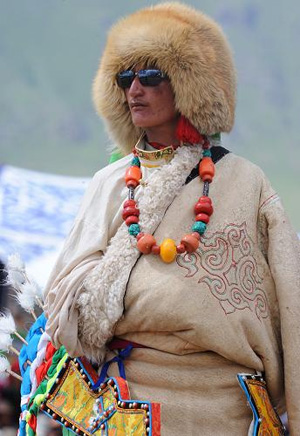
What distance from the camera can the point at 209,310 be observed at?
334 cm

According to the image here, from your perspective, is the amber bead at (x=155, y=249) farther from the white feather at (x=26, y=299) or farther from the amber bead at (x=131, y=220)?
the white feather at (x=26, y=299)

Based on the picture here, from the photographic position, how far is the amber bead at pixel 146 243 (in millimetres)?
3412

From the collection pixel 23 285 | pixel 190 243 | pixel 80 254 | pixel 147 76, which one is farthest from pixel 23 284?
pixel 147 76

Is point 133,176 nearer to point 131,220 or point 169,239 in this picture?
point 131,220

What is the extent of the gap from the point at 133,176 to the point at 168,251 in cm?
39

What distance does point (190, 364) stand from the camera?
340 centimetres

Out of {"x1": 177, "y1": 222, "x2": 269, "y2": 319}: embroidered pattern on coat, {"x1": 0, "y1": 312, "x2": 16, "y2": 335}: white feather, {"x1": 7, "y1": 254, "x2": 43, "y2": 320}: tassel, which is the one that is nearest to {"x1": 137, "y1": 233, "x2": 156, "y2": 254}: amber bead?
{"x1": 177, "y1": 222, "x2": 269, "y2": 319}: embroidered pattern on coat

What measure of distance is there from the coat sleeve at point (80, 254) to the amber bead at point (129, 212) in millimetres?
60

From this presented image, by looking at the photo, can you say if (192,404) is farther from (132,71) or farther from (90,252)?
(132,71)

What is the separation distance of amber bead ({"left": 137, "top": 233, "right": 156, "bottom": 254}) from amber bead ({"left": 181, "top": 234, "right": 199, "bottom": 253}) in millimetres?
114

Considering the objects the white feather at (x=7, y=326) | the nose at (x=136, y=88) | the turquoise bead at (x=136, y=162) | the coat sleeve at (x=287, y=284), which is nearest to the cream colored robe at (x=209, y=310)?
the coat sleeve at (x=287, y=284)

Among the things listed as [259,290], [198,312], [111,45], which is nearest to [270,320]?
[259,290]

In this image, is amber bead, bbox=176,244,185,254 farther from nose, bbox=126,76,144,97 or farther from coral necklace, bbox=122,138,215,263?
nose, bbox=126,76,144,97

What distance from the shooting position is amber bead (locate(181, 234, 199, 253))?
3395 mm
